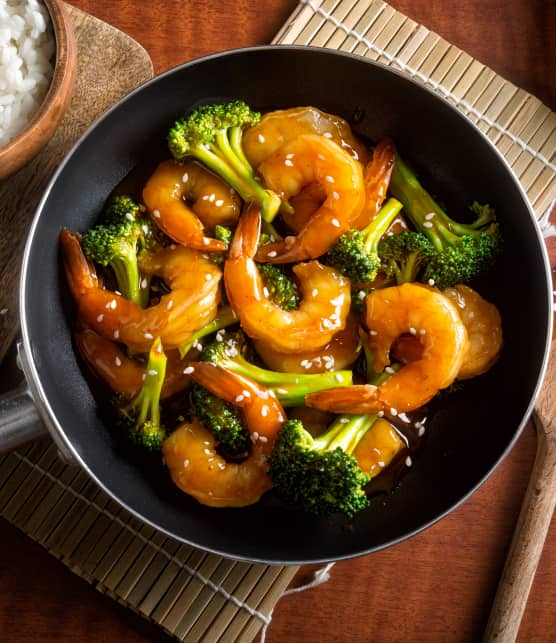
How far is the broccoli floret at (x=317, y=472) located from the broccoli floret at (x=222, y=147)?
27.7 inches

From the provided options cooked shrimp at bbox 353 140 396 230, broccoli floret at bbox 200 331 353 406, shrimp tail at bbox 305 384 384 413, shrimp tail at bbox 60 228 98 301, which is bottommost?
shrimp tail at bbox 60 228 98 301

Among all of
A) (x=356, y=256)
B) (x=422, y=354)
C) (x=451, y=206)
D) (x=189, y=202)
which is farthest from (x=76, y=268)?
(x=451, y=206)

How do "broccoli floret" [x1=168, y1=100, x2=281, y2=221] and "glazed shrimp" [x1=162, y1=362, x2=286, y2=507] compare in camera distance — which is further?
"broccoli floret" [x1=168, y1=100, x2=281, y2=221]

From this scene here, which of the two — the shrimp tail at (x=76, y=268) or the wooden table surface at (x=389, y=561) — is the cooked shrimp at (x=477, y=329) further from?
the shrimp tail at (x=76, y=268)

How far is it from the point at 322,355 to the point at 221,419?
37 centimetres

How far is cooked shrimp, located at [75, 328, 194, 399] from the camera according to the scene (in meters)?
2.27

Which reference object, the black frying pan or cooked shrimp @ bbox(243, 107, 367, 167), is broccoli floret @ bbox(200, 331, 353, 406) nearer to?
the black frying pan

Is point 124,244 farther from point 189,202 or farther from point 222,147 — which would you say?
point 222,147

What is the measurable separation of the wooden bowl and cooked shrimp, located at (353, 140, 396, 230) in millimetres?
998

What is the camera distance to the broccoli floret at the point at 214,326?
2227 mm

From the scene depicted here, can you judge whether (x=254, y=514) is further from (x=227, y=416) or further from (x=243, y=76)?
(x=243, y=76)

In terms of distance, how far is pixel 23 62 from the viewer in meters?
2.44

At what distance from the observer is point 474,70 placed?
2715 mm

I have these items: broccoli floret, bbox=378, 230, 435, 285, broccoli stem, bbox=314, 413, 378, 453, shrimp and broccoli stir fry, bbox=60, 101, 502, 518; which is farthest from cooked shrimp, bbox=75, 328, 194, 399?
broccoli floret, bbox=378, 230, 435, 285
